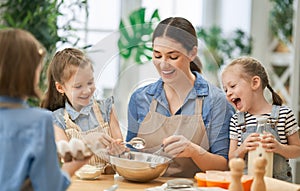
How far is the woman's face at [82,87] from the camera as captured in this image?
2117mm

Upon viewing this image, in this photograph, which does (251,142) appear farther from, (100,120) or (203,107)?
(100,120)

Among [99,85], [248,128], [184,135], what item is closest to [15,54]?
[99,85]

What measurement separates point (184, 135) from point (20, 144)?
31.1 inches

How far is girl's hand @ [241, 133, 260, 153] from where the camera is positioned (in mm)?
2080

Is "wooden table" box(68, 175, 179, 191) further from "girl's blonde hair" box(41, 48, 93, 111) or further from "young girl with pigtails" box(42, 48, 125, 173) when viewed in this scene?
"girl's blonde hair" box(41, 48, 93, 111)

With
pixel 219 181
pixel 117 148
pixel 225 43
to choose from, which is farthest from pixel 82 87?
pixel 225 43

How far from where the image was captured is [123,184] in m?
2.12

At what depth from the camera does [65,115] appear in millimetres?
2238

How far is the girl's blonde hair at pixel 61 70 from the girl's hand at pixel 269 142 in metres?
0.61

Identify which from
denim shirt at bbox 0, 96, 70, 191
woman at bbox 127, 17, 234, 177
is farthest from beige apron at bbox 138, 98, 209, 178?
denim shirt at bbox 0, 96, 70, 191

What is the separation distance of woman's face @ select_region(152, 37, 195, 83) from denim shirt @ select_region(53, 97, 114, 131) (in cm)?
21

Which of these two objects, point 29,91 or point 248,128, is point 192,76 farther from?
point 29,91

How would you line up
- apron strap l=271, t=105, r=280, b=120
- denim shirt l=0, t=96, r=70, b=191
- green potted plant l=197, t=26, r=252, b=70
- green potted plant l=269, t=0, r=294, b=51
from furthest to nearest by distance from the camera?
green potted plant l=197, t=26, r=252, b=70 < green potted plant l=269, t=0, r=294, b=51 < apron strap l=271, t=105, r=280, b=120 < denim shirt l=0, t=96, r=70, b=191

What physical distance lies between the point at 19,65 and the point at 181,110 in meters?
0.83
